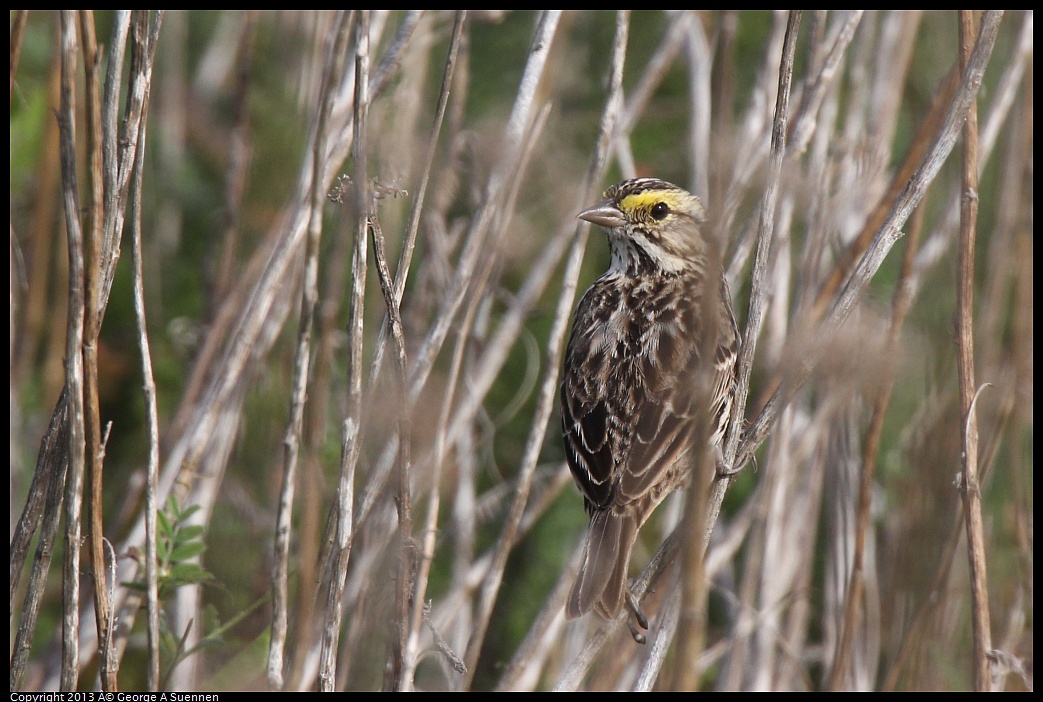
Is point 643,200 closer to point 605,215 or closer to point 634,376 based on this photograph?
point 605,215

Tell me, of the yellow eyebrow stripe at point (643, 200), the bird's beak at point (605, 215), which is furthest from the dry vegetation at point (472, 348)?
the yellow eyebrow stripe at point (643, 200)

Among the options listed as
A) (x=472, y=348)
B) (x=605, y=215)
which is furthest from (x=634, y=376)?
(x=472, y=348)

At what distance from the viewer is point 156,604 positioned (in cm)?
223

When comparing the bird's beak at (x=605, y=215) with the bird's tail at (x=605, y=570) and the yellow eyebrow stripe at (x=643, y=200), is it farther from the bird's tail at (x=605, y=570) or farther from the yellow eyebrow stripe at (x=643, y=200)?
the bird's tail at (x=605, y=570)

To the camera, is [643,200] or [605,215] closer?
[605,215]

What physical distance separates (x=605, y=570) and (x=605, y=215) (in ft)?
3.88

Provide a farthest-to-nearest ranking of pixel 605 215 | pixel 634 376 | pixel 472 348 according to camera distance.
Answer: pixel 472 348 → pixel 605 215 → pixel 634 376

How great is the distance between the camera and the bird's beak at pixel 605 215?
10.4ft

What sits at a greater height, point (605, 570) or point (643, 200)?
point (643, 200)

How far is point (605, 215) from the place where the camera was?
3.26 m

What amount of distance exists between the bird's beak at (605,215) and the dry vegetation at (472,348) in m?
0.14
